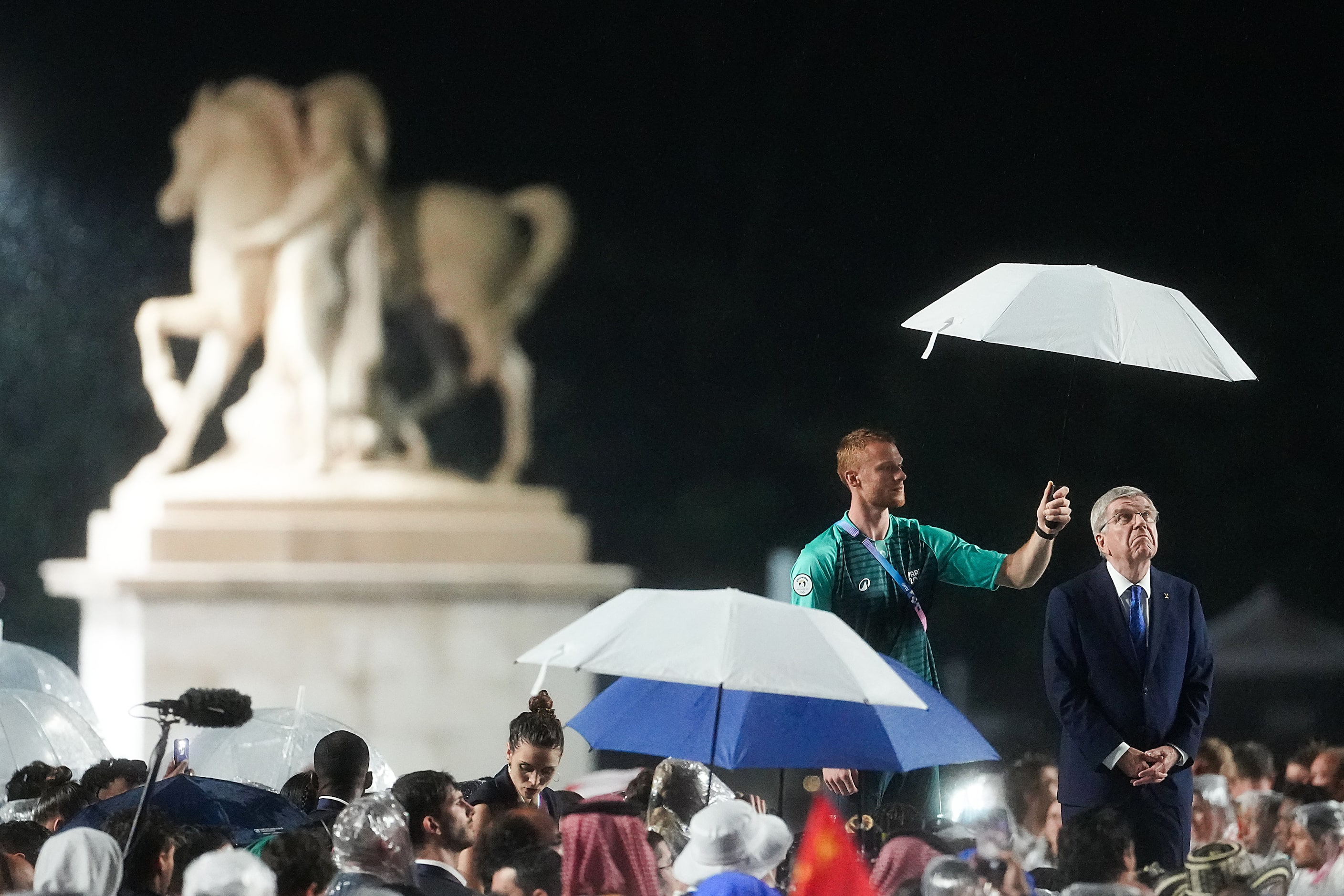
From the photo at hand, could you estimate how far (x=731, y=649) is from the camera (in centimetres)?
409

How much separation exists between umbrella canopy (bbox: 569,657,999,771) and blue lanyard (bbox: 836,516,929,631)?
1.71 ft

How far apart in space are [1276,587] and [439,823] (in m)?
10.4

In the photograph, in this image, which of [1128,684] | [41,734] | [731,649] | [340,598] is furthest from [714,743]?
[340,598]

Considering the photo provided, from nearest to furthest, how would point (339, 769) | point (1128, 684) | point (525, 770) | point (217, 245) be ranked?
point (339, 769) → point (525, 770) → point (1128, 684) → point (217, 245)

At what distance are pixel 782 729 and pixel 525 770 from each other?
2.06 ft

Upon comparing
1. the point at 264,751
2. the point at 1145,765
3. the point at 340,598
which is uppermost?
the point at 340,598

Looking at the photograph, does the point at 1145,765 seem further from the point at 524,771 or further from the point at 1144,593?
the point at 524,771

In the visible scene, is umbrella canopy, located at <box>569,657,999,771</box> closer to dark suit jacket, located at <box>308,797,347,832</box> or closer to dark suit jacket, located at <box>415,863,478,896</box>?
dark suit jacket, located at <box>308,797,347,832</box>

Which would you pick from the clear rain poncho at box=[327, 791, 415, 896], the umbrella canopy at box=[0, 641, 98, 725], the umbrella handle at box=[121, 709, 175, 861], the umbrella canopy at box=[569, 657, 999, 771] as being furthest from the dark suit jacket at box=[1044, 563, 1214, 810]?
the umbrella canopy at box=[0, 641, 98, 725]

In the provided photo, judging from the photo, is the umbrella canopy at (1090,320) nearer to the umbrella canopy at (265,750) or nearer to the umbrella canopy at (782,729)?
the umbrella canopy at (782,729)

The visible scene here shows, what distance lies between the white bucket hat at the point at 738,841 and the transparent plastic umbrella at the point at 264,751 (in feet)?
7.55

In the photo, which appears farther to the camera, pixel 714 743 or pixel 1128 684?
pixel 1128 684

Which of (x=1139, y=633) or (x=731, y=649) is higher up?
(x=1139, y=633)

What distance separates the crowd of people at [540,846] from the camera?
342 cm
